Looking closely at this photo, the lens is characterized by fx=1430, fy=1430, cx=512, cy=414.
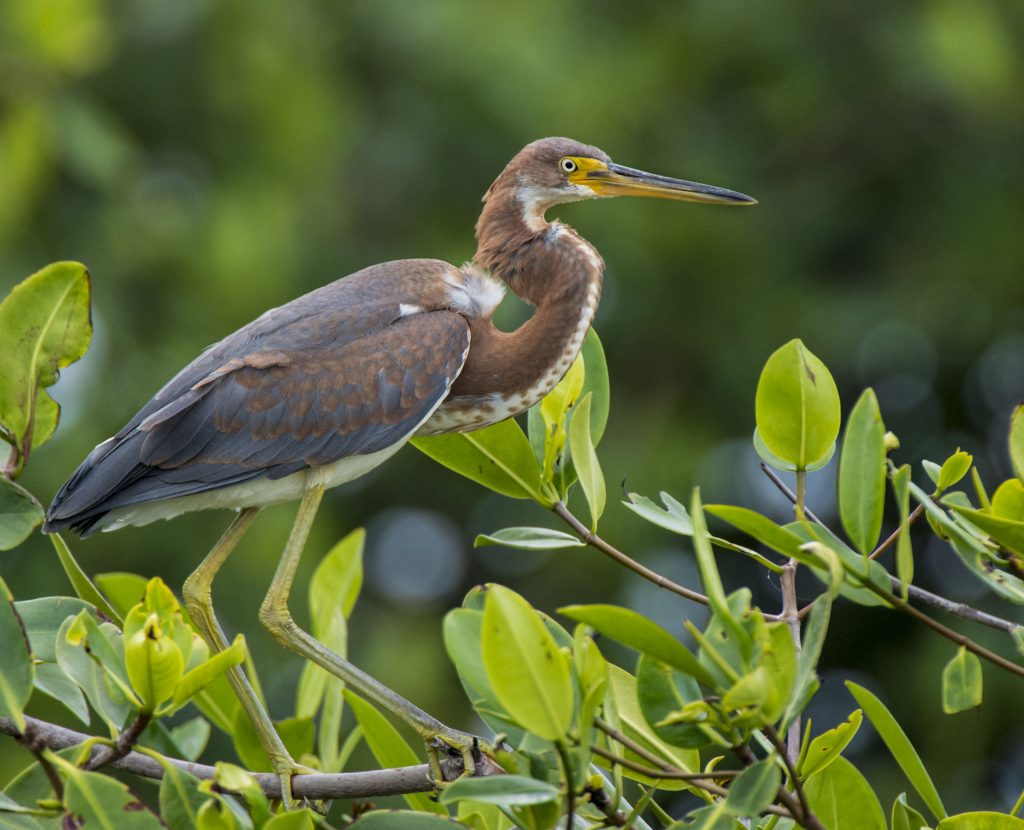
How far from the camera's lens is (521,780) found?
72.4 inches

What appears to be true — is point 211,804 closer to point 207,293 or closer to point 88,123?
point 88,123

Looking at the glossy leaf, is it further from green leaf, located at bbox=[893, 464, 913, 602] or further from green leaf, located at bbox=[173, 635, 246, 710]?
green leaf, located at bbox=[893, 464, 913, 602]

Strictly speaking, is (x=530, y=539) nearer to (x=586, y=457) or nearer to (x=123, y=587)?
(x=586, y=457)

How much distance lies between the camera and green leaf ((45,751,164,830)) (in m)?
1.88

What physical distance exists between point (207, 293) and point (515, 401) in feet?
14.0

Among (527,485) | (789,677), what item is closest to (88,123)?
(527,485)

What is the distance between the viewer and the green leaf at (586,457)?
7.60 feet

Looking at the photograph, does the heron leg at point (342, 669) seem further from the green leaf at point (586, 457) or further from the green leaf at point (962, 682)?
the green leaf at point (962, 682)

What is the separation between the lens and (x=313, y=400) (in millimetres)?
3445

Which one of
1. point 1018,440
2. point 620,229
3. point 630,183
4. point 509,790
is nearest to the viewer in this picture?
point 509,790

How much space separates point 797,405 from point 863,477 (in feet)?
0.77

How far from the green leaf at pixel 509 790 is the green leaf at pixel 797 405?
65 cm

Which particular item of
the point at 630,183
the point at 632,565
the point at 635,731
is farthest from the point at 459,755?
the point at 630,183

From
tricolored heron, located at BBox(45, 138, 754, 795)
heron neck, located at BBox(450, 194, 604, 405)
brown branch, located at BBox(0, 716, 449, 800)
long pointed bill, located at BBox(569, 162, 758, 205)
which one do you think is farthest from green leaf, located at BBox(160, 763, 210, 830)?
long pointed bill, located at BBox(569, 162, 758, 205)
